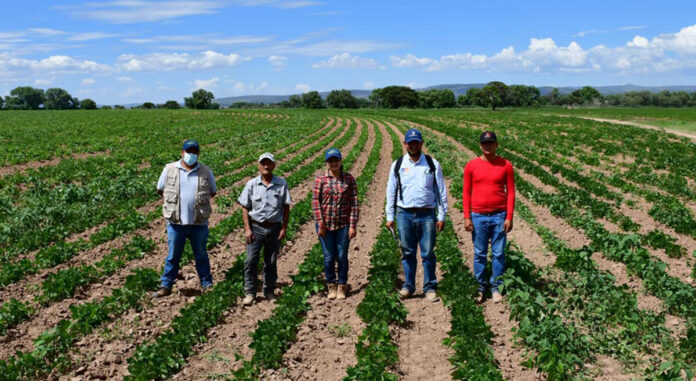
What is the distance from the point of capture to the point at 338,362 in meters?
5.69

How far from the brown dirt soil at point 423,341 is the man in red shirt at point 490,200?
1.02 meters

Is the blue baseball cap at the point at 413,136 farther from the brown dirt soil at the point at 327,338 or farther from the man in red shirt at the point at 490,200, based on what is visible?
the brown dirt soil at the point at 327,338

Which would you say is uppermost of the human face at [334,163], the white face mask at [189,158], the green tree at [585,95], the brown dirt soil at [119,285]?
the green tree at [585,95]

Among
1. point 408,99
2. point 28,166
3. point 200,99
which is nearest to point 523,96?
point 408,99

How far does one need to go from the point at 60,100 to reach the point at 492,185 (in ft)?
479

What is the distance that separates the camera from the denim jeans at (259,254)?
7.05 m

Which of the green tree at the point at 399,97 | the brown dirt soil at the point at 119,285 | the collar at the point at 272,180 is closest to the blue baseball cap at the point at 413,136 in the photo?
the collar at the point at 272,180

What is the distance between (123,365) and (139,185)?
35.0ft

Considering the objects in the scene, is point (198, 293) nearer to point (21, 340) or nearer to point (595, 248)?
point (21, 340)

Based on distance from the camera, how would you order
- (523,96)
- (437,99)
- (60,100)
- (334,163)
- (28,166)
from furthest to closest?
(523,96) < (437,99) < (60,100) < (28,166) < (334,163)

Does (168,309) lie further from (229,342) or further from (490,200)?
(490,200)

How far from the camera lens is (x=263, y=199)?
692 cm

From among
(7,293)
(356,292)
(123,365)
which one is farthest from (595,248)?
(7,293)

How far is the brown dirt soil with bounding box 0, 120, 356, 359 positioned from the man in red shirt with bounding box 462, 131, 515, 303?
4598 millimetres
